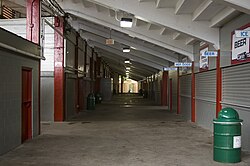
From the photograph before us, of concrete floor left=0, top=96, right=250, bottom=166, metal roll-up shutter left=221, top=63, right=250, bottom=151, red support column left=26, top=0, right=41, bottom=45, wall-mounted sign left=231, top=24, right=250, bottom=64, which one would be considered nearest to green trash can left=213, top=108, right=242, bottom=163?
concrete floor left=0, top=96, right=250, bottom=166

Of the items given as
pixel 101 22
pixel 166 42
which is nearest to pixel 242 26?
pixel 166 42

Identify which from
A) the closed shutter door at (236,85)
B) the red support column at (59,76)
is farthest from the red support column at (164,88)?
the closed shutter door at (236,85)

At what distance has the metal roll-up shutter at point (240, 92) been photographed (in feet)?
23.6

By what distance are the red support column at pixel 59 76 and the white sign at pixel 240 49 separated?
7.36 m

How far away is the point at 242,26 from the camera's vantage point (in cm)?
759

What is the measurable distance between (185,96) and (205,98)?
3.77m

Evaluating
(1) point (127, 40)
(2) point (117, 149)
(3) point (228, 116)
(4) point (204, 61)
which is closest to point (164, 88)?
(1) point (127, 40)

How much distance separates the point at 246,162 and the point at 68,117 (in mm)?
9778

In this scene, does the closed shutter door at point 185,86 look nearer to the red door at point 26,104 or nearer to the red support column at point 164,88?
the red support column at point 164,88

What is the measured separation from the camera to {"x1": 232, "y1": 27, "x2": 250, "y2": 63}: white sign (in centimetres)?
719

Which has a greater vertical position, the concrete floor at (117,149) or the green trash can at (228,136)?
the green trash can at (228,136)

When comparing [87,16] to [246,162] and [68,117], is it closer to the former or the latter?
[68,117]

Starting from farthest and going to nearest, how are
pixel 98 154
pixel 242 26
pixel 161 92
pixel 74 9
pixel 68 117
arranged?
pixel 161 92, pixel 68 117, pixel 74 9, pixel 242 26, pixel 98 154

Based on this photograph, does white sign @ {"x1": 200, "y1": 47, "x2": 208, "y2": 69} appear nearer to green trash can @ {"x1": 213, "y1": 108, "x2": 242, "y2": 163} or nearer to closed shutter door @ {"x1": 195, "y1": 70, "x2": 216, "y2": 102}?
closed shutter door @ {"x1": 195, "y1": 70, "x2": 216, "y2": 102}
